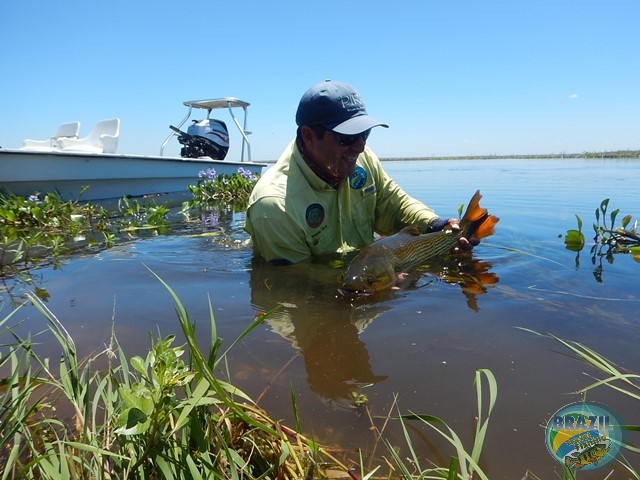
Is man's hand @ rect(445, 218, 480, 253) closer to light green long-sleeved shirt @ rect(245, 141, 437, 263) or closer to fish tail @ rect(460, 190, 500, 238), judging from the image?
fish tail @ rect(460, 190, 500, 238)

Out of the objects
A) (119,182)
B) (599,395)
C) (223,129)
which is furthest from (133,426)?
(223,129)

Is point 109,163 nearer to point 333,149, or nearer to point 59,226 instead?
point 59,226

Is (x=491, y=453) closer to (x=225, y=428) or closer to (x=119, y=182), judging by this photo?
(x=225, y=428)

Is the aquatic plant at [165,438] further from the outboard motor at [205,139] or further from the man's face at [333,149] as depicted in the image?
the outboard motor at [205,139]

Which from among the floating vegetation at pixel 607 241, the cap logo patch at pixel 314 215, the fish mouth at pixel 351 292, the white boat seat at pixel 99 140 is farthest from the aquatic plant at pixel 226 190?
the fish mouth at pixel 351 292

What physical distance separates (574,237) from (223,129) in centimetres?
1417

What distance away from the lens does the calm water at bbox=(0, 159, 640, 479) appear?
5.82ft

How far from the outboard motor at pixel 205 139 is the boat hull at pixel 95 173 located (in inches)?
47.7

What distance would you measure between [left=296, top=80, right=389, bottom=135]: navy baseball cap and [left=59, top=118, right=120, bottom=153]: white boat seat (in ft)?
38.0

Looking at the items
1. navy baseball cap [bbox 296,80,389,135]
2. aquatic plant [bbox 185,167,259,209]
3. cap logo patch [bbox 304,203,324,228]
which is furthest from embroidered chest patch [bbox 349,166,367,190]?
aquatic plant [bbox 185,167,259,209]

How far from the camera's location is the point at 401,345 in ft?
7.95

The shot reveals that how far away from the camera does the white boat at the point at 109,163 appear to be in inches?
372

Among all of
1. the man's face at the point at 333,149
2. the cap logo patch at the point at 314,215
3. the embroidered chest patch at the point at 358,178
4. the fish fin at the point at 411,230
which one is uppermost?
the man's face at the point at 333,149

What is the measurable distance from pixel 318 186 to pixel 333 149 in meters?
0.40
